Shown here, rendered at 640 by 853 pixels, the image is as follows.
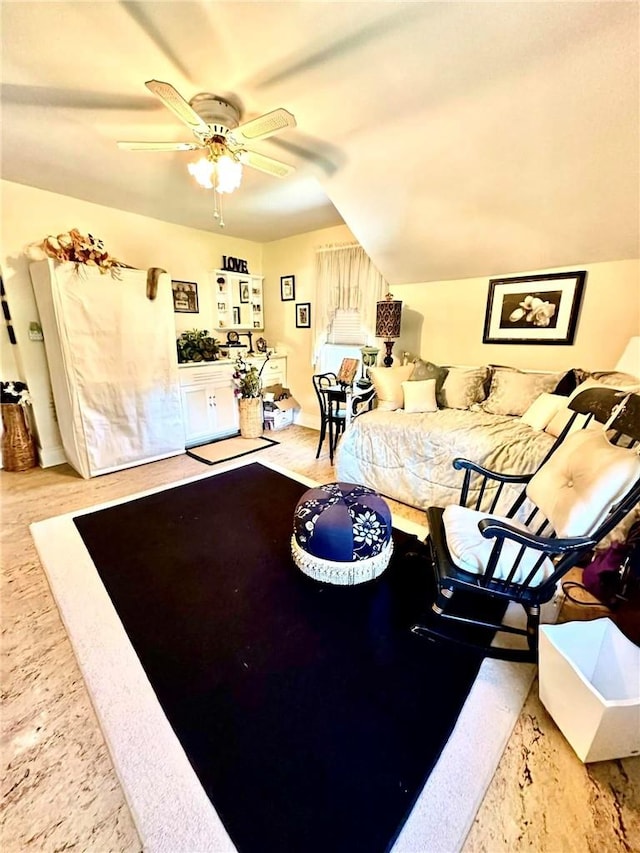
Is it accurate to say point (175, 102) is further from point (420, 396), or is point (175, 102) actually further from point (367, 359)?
point (367, 359)

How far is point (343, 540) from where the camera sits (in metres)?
1.75

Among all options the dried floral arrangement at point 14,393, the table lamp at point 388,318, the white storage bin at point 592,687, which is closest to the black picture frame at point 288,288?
the table lamp at point 388,318

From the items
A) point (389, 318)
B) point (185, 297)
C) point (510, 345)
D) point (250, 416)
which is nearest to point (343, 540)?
point (389, 318)

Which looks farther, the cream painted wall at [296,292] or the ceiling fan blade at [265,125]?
the cream painted wall at [296,292]

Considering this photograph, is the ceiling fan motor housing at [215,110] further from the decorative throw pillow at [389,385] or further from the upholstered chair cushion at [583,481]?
the upholstered chair cushion at [583,481]

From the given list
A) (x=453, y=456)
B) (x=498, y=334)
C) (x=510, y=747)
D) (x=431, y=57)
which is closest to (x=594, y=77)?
(x=431, y=57)

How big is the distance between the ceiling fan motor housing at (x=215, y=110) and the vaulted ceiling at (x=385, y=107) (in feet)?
0.17

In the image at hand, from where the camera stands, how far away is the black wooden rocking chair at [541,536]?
4.17 feet

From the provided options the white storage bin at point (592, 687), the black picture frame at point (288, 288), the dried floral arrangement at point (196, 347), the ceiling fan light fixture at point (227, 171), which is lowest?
the white storage bin at point (592, 687)

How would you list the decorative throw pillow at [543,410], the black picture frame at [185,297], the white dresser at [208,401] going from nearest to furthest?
the decorative throw pillow at [543,410], the white dresser at [208,401], the black picture frame at [185,297]

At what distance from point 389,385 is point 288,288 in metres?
2.48

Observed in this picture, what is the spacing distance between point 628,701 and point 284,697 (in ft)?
3.72

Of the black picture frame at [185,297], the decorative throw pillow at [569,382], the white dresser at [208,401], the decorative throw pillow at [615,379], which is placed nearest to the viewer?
the decorative throw pillow at [615,379]

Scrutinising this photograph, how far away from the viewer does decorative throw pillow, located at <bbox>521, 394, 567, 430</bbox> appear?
8.16 ft
